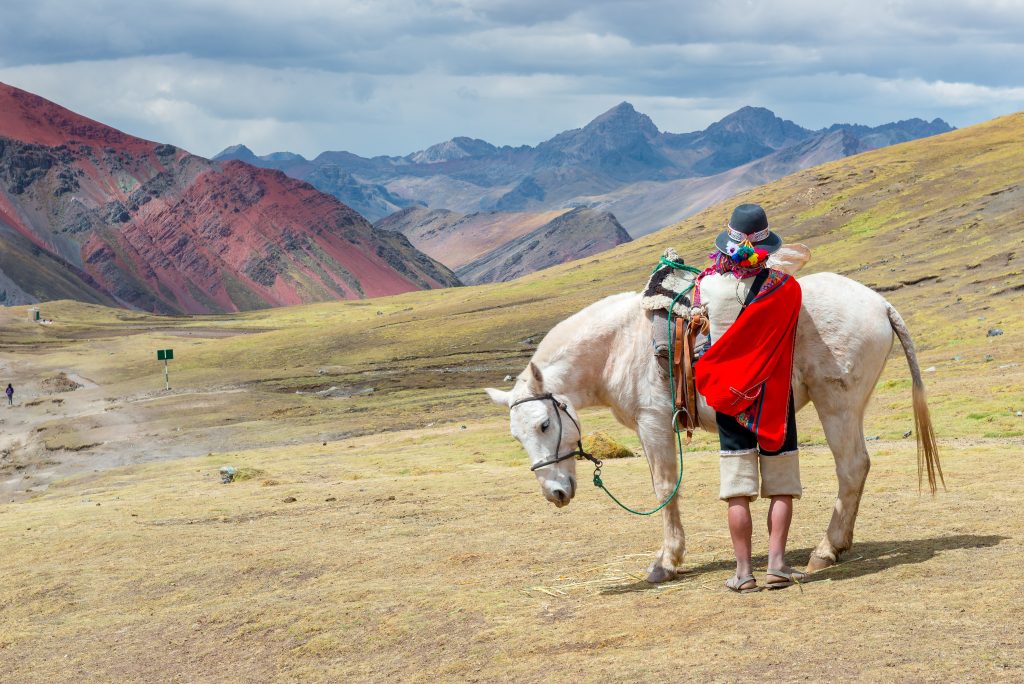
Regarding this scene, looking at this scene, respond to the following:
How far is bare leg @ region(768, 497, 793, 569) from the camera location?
10.2m

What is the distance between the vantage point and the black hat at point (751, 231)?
1060cm

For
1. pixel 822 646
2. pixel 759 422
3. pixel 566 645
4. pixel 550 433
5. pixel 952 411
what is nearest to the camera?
pixel 822 646

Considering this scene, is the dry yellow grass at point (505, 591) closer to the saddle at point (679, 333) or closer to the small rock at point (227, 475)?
the saddle at point (679, 333)

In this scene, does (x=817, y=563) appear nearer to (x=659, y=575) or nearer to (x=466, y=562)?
(x=659, y=575)

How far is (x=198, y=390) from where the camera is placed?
69062mm

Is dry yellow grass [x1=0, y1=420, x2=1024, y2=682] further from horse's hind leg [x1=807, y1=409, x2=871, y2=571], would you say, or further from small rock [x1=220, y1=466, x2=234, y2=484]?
small rock [x1=220, y1=466, x2=234, y2=484]

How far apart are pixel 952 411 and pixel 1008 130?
128131 millimetres

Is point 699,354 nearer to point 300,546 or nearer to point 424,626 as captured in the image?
point 424,626

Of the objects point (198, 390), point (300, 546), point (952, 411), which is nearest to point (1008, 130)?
point (198, 390)

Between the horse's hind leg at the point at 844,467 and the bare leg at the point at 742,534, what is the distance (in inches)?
39.8

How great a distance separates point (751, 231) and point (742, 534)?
9.86 feet

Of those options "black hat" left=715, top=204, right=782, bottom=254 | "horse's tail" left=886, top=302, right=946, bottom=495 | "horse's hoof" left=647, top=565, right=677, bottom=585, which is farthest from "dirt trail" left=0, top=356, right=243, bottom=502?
"horse's tail" left=886, top=302, right=946, bottom=495

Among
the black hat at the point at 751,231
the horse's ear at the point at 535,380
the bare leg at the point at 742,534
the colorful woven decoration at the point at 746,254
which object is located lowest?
the bare leg at the point at 742,534

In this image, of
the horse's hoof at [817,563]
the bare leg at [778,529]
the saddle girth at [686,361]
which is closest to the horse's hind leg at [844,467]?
the horse's hoof at [817,563]
